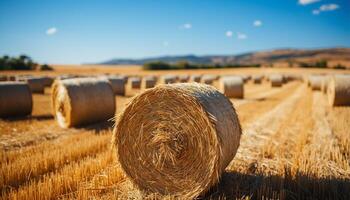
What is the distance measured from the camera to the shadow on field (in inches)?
179

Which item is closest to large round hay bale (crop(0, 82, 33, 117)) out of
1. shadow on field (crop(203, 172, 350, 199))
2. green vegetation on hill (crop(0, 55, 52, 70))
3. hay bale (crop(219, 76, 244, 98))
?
shadow on field (crop(203, 172, 350, 199))

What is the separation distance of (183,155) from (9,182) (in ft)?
9.00

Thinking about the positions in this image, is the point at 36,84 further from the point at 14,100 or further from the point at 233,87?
the point at 233,87

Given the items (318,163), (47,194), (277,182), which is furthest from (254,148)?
(47,194)

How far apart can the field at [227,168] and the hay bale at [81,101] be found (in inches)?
13.7

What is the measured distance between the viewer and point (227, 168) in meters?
5.76

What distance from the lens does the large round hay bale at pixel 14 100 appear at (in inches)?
453

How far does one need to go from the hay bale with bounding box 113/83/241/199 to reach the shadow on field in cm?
32

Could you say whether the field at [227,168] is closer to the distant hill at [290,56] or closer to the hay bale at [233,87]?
the hay bale at [233,87]

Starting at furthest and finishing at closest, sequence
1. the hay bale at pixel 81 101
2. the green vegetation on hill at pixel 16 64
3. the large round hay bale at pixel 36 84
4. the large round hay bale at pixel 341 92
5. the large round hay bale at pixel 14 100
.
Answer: the green vegetation on hill at pixel 16 64, the large round hay bale at pixel 36 84, the large round hay bale at pixel 341 92, the large round hay bale at pixel 14 100, the hay bale at pixel 81 101

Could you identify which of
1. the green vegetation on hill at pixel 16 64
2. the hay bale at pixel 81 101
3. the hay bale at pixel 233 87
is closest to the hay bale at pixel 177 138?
the hay bale at pixel 81 101

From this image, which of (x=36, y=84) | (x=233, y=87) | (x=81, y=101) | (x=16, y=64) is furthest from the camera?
(x=16, y=64)

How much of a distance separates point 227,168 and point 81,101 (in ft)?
18.3

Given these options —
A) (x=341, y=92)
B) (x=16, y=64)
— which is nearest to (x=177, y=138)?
(x=341, y=92)
